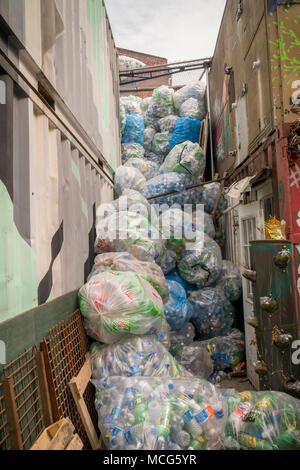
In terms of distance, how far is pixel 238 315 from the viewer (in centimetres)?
478

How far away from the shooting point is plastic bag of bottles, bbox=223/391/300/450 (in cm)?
190

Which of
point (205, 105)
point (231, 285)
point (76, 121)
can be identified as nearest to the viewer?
point (76, 121)

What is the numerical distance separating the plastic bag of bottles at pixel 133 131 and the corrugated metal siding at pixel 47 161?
267 centimetres

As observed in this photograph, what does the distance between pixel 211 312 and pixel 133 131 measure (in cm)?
428

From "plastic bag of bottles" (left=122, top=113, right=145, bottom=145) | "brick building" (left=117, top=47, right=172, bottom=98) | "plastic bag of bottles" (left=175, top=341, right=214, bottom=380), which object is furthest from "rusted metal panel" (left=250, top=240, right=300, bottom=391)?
"brick building" (left=117, top=47, right=172, bottom=98)

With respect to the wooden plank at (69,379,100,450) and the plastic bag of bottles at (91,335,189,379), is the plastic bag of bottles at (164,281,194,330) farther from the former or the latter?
the wooden plank at (69,379,100,450)

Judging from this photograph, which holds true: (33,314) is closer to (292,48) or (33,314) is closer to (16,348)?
(16,348)

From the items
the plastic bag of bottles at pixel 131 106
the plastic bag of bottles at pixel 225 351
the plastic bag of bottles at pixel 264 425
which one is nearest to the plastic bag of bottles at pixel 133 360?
the plastic bag of bottles at pixel 264 425

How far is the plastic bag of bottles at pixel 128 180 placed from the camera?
16.5 ft

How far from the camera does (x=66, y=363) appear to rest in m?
2.15

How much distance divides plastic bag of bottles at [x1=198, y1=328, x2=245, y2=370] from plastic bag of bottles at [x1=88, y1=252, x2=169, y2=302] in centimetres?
145
